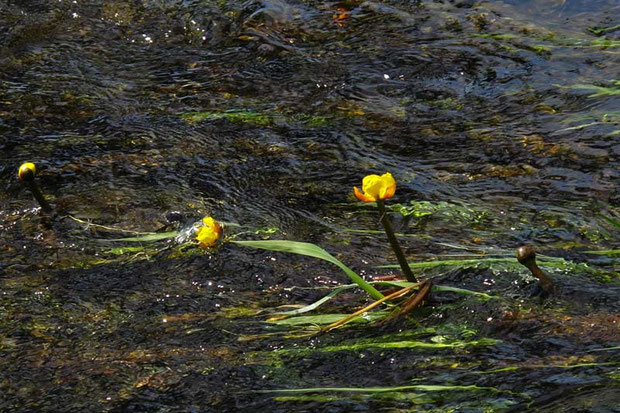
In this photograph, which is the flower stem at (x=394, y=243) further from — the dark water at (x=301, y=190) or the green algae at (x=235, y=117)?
the green algae at (x=235, y=117)

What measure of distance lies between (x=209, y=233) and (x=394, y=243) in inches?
31.4

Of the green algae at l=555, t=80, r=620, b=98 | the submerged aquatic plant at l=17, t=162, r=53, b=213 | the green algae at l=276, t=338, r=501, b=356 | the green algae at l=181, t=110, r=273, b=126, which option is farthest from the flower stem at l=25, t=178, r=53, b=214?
the green algae at l=555, t=80, r=620, b=98

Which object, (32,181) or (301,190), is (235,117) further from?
(32,181)

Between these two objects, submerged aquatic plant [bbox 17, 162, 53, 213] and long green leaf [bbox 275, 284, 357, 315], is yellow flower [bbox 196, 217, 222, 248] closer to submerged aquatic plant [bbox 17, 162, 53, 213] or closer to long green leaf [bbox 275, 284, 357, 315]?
long green leaf [bbox 275, 284, 357, 315]

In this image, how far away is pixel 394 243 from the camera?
2414mm

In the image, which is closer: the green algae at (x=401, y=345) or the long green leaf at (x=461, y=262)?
the green algae at (x=401, y=345)

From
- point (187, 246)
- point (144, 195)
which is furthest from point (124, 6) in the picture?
point (187, 246)

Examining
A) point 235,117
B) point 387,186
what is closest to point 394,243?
point 387,186

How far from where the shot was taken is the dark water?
2.31 metres

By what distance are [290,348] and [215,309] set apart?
34 cm

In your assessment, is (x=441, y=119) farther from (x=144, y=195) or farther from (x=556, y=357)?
(x=556, y=357)

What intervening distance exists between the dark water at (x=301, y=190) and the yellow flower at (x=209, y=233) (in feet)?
0.16

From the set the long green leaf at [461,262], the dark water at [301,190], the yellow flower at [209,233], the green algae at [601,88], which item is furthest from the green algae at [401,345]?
the green algae at [601,88]

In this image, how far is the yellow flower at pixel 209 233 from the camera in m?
2.99
